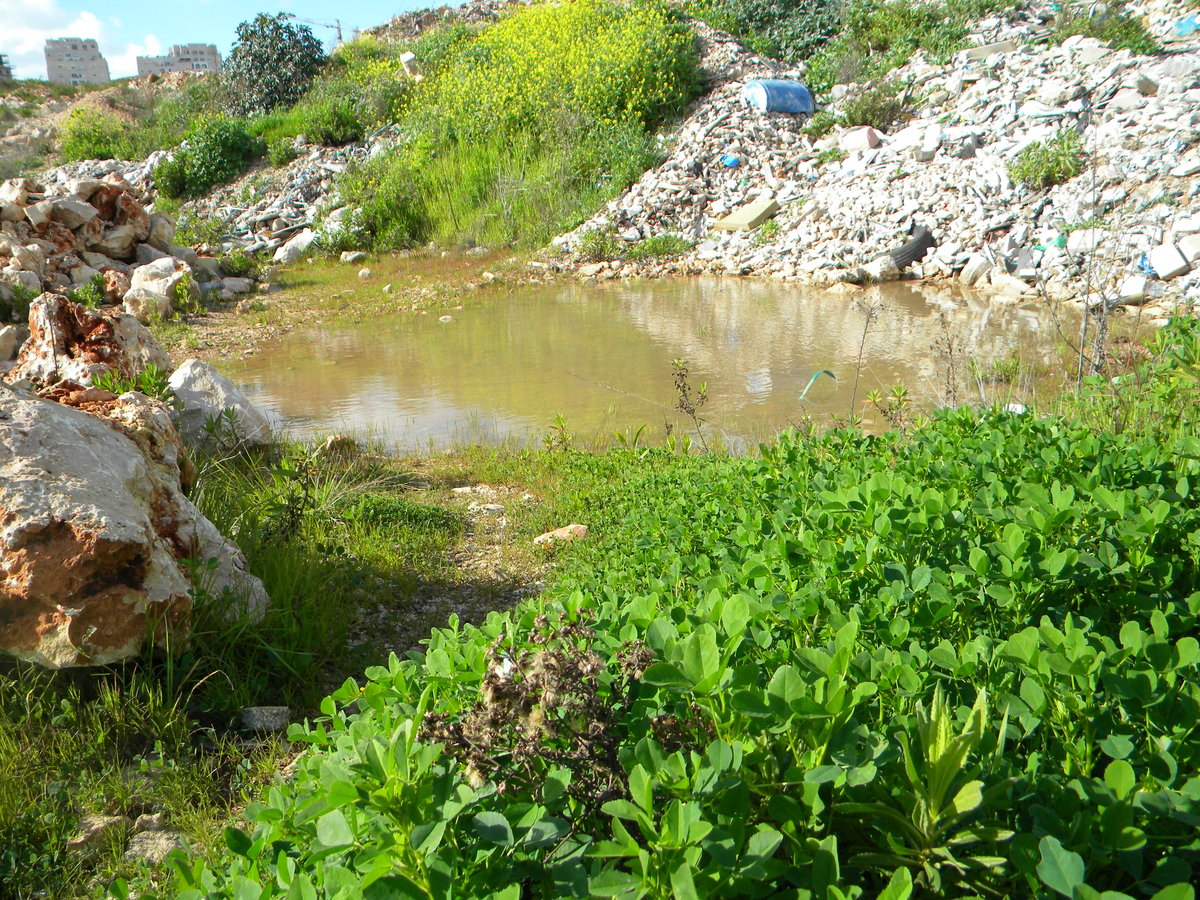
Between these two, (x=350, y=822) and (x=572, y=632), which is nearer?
(x=350, y=822)

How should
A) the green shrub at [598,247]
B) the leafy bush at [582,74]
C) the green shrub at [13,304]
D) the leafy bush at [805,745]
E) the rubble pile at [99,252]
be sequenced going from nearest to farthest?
the leafy bush at [805,745] < the green shrub at [13,304] < the rubble pile at [99,252] < the green shrub at [598,247] < the leafy bush at [582,74]

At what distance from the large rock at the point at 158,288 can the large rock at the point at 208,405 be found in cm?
768

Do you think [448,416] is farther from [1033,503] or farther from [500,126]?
[500,126]

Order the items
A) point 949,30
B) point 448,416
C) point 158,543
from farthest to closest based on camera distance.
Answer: point 949,30
point 448,416
point 158,543

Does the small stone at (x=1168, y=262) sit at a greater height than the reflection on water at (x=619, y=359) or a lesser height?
greater

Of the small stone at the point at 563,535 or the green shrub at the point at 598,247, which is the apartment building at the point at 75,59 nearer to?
the green shrub at the point at 598,247

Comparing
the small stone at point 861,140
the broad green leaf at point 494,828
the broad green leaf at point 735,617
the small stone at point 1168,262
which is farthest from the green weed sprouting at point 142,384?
the small stone at point 861,140

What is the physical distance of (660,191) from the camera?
17062 mm

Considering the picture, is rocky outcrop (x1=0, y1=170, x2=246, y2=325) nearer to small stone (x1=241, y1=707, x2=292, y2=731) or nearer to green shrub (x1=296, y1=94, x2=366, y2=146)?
green shrub (x1=296, y1=94, x2=366, y2=146)

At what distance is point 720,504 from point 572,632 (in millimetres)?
2181

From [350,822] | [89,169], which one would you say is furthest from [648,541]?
[89,169]

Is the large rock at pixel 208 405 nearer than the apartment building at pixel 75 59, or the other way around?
the large rock at pixel 208 405

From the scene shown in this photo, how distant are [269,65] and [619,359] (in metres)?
23.9

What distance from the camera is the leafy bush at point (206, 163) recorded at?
77.0ft
